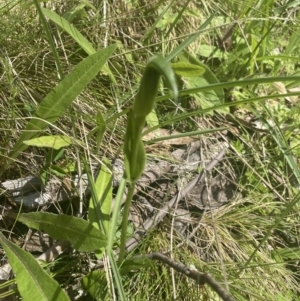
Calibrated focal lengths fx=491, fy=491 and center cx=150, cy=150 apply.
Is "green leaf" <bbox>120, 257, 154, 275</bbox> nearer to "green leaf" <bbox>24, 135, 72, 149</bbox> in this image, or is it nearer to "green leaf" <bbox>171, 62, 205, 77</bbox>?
"green leaf" <bbox>24, 135, 72, 149</bbox>

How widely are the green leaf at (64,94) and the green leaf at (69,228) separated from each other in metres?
0.16

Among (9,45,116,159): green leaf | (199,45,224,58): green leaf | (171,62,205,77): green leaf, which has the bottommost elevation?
(199,45,224,58): green leaf

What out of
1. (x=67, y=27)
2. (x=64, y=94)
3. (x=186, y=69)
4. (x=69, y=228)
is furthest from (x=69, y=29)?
(x=69, y=228)

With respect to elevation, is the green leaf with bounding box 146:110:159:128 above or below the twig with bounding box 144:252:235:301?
above

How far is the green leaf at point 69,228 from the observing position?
38.4 inches

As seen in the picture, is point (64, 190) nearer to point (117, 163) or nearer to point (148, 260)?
point (117, 163)

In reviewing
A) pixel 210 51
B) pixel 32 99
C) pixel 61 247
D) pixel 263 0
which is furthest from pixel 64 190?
pixel 263 0

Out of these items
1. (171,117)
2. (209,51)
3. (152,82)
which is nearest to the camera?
(152,82)

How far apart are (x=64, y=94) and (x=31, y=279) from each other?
392mm

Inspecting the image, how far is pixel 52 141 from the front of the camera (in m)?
1.06

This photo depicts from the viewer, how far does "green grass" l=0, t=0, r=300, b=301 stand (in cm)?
108

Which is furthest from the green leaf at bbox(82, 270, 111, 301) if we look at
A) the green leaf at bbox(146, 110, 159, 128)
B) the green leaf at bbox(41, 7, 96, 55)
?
the green leaf at bbox(41, 7, 96, 55)

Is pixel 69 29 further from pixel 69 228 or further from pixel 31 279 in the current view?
pixel 31 279

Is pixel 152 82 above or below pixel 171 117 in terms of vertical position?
above
